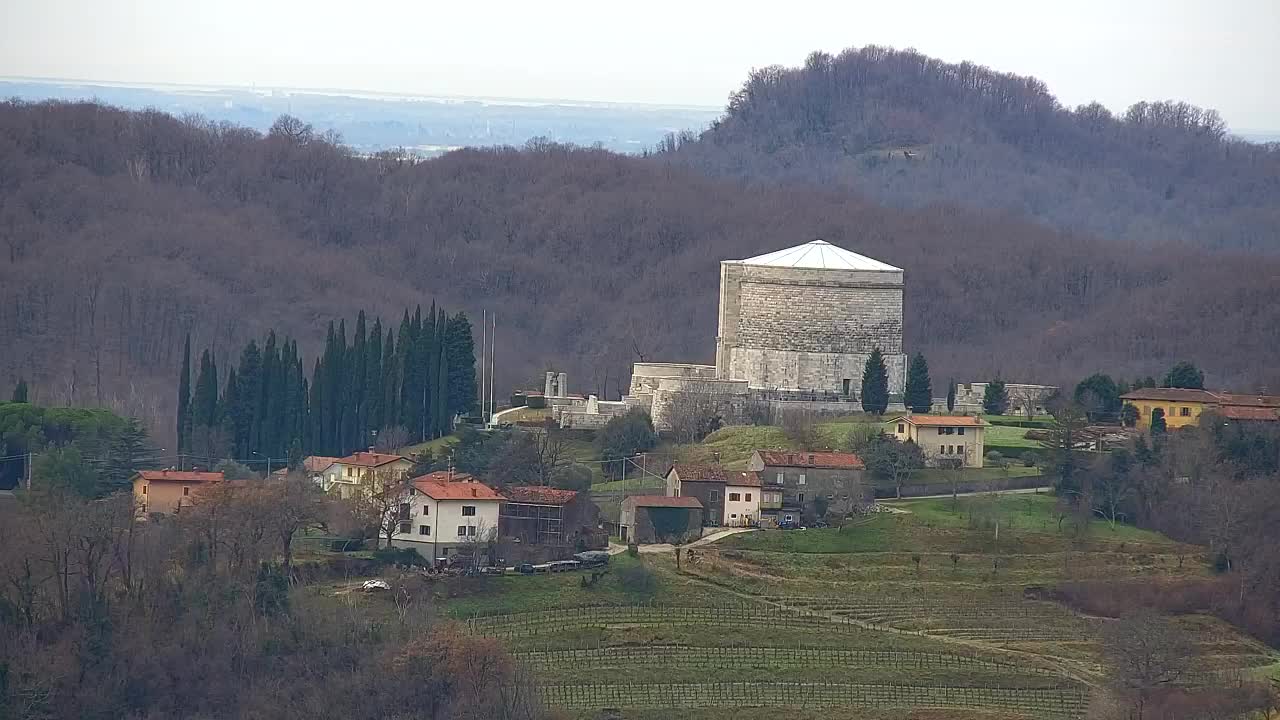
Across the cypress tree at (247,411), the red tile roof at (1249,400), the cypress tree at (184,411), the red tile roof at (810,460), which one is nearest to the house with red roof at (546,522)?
the red tile roof at (810,460)

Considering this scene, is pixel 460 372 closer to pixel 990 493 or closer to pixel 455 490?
pixel 455 490

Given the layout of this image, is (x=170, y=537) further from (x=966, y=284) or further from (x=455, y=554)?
(x=966, y=284)

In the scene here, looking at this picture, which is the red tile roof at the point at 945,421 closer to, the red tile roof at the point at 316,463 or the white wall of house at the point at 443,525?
the white wall of house at the point at 443,525

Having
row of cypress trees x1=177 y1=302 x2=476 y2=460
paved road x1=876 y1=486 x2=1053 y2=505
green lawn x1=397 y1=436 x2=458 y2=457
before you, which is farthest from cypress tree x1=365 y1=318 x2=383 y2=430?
paved road x1=876 y1=486 x2=1053 y2=505

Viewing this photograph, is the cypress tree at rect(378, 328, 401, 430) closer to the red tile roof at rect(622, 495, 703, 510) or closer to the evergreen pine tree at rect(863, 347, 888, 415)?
the red tile roof at rect(622, 495, 703, 510)

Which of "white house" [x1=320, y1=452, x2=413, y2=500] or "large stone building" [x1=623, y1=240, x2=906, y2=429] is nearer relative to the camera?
A: "white house" [x1=320, y1=452, x2=413, y2=500]

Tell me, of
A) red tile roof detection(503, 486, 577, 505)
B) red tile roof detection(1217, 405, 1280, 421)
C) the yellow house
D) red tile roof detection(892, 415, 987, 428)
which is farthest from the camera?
the yellow house

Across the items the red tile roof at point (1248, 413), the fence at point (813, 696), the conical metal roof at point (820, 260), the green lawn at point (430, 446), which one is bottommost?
the fence at point (813, 696)
